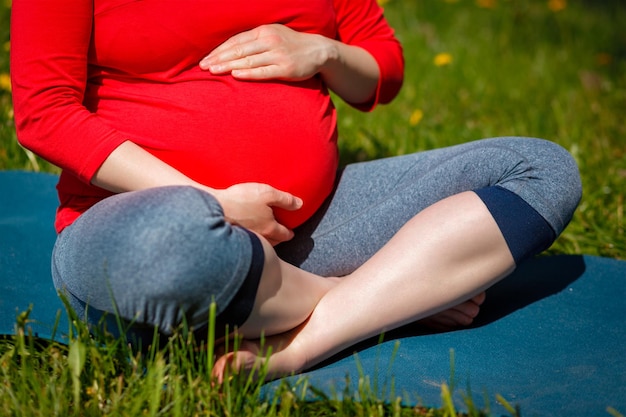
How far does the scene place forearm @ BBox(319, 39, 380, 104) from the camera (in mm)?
1546

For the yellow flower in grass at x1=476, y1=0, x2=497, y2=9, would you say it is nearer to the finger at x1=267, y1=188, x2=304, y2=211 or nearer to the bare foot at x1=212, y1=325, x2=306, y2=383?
the finger at x1=267, y1=188, x2=304, y2=211

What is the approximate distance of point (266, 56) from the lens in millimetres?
1416

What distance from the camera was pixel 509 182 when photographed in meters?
1.41

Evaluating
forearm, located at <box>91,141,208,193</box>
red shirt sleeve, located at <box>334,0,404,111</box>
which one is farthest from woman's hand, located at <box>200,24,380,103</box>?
forearm, located at <box>91,141,208,193</box>

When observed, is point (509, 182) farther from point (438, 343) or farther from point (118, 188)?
point (118, 188)

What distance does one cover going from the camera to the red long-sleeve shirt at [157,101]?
127 cm

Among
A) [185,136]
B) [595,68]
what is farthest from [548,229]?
[595,68]

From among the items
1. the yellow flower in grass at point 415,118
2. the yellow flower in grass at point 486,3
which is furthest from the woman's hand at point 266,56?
the yellow flower in grass at point 486,3

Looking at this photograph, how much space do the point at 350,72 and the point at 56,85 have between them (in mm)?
600

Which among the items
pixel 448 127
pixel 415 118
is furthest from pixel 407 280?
pixel 448 127

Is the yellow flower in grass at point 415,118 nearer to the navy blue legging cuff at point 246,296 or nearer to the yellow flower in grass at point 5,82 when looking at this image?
the yellow flower in grass at point 5,82

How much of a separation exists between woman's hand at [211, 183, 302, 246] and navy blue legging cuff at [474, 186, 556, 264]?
0.35m

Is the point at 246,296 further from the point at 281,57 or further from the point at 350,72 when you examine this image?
the point at 350,72

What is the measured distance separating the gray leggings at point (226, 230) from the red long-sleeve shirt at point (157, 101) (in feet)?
0.34
